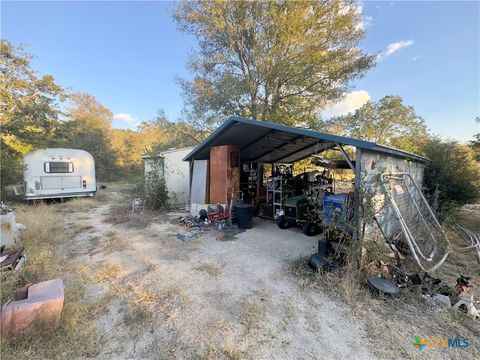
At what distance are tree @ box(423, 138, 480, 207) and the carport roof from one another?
2.04 m

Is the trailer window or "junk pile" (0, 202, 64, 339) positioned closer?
"junk pile" (0, 202, 64, 339)

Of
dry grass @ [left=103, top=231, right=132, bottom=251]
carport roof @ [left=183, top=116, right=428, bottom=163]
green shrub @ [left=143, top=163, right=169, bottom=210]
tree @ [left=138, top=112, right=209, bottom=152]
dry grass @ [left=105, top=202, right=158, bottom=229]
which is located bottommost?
dry grass @ [left=103, top=231, right=132, bottom=251]

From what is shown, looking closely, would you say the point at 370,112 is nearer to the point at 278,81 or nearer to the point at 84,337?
the point at 278,81

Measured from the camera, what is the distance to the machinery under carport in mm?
3938

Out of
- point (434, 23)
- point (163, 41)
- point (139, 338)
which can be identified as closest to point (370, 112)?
point (434, 23)

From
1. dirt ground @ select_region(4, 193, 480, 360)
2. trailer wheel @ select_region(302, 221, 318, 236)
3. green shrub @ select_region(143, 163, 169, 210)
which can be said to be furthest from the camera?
green shrub @ select_region(143, 163, 169, 210)

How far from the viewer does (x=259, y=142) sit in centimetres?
766

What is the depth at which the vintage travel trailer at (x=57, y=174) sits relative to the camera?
8.19m

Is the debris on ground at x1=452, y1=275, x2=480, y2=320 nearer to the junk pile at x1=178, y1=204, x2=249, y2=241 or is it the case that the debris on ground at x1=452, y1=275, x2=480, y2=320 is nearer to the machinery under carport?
the machinery under carport

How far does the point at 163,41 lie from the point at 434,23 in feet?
33.5

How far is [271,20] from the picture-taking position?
35.3 feet

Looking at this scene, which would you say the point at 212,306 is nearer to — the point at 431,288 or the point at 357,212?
the point at 357,212

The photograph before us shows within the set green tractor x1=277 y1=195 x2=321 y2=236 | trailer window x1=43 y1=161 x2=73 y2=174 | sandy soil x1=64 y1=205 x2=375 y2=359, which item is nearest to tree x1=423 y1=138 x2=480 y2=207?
green tractor x1=277 y1=195 x2=321 y2=236

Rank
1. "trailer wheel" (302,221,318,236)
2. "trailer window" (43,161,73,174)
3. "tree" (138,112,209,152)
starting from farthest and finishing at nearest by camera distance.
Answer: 1. "tree" (138,112,209,152)
2. "trailer window" (43,161,73,174)
3. "trailer wheel" (302,221,318,236)
